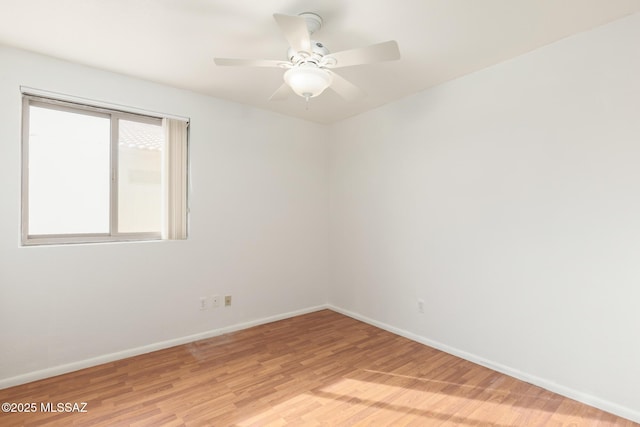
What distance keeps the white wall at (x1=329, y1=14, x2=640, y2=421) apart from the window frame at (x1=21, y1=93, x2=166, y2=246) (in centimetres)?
252

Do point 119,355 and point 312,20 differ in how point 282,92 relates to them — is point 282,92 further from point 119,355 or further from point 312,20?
point 119,355

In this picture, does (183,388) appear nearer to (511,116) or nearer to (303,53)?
(303,53)

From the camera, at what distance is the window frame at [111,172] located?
242 centimetres

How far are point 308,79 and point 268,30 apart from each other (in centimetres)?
57

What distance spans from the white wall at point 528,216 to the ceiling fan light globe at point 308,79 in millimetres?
1561

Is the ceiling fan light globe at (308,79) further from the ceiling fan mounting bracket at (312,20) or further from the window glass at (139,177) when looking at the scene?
the window glass at (139,177)

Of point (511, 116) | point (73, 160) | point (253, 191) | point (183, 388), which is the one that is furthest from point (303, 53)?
point (183, 388)

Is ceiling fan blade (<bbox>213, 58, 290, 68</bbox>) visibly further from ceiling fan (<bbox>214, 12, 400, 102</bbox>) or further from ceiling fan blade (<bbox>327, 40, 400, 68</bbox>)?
ceiling fan blade (<bbox>327, 40, 400, 68</bbox>)

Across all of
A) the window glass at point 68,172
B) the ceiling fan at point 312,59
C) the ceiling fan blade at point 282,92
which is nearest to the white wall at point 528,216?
the ceiling fan at point 312,59

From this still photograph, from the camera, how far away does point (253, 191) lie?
3.56 meters

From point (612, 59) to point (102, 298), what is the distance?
4197 mm

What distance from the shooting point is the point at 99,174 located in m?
2.74

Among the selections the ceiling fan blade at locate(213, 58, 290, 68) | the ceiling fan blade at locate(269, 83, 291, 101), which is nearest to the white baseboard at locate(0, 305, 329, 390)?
the ceiling fan blade at locate(269, 83, 291, 101)

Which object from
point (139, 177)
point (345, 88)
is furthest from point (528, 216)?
point (139, 177)
